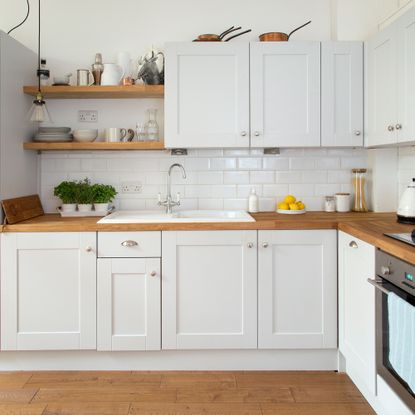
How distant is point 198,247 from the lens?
8.60 feet

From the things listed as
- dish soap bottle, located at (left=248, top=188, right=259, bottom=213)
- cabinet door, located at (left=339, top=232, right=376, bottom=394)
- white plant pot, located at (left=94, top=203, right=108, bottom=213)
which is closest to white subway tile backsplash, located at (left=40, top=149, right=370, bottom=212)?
dish soap bottle, located at (left=248, top=188, right=259, bottom=213)

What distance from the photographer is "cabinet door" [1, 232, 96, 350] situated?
2.60 meters

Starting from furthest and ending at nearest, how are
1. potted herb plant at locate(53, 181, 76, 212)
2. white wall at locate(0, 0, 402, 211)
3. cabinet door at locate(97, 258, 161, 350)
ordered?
→ white wall at locate(0, 0, 402, 211) → potted herb plant at locate(53, 181, 76, 212) → cabinet door at locate(97, 258, 161, 350)

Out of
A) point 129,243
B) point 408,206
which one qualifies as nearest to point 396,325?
point 408,206

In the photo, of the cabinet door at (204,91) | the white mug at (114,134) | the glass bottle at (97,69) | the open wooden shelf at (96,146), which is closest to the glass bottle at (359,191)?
the cabinet door at (204,91)

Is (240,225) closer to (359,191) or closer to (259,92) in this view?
(259,92)

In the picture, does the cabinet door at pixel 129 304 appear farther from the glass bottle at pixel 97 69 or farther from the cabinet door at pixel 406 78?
the cabinet door at pixel 406 78

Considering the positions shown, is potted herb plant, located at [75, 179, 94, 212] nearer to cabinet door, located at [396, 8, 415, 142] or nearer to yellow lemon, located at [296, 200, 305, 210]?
yellow lemon, located at [296, 200, 305, 210]

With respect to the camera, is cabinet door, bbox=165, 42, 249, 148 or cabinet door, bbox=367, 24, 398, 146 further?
cabinet door, bbox=165, 42, 249, 148

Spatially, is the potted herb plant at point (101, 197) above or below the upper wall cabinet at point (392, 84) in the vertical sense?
below

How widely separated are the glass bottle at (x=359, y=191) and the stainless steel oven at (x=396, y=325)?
1.14 meters

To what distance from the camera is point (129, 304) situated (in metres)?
2.63

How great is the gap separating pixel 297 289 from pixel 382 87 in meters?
1.33

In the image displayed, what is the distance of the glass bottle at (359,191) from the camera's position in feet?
10.2
